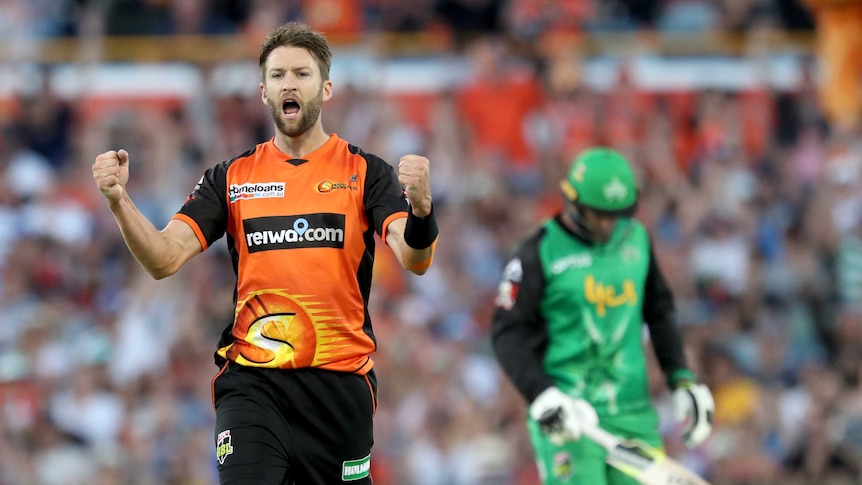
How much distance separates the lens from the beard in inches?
235

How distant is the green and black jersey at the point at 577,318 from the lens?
25.3 ft

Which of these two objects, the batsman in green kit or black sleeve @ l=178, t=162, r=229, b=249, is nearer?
black sleeve @ l=178, t=162, r=229, b=249

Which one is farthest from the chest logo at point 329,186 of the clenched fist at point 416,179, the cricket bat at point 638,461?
the cricket bat at point 638,461

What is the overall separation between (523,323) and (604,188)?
89cm

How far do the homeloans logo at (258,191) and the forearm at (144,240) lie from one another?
37 centimetres

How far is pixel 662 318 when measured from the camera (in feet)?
26.5

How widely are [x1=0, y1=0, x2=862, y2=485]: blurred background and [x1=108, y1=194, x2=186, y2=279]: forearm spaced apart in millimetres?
6054

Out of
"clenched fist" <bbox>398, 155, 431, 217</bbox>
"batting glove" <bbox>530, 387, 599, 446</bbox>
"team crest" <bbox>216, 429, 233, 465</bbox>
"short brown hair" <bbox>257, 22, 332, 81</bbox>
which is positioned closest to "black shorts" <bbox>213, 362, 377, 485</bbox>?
"team crest" <bbox>216, 429, 233, 465</bbox>

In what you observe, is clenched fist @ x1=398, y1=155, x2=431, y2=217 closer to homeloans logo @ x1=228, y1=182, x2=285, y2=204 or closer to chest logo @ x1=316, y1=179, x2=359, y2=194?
chest logo @ x1=316, y1=179, x2=359, y2=194

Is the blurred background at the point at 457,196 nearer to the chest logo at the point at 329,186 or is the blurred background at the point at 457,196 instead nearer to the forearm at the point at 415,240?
the chest logo at the point at 329,186

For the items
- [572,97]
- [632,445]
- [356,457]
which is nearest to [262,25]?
[572,97]

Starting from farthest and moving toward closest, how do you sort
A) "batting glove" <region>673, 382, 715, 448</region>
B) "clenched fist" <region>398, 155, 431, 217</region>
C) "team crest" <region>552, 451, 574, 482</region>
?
"batting glove" <region>673, 382, 715, 448</region>, "team crest" <region>552, 451, 574, 482</region>, "clenched fist" <region>398, 155, 431, 217</region>

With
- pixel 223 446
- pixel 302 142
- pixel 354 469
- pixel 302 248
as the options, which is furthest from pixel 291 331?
pixel 302 142

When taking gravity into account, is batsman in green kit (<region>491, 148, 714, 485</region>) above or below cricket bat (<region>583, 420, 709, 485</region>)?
above
